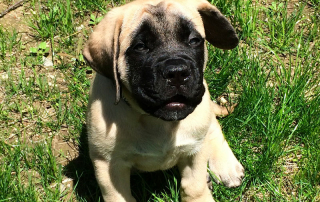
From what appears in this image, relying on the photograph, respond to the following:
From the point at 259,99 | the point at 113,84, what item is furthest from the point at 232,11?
the point at 113,84

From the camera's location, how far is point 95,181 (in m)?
4.20

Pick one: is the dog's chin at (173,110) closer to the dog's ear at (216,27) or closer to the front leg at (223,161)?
the dog's ear at (216,27)

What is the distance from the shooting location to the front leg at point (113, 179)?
11.5 ft

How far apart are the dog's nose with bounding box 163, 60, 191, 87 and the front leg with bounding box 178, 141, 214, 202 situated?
922 millimetres

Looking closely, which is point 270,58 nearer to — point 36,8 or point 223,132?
point 223,132

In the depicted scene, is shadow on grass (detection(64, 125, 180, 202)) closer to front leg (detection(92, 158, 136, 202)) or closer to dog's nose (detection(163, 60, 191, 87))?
front leg (detection(92, 158, 136, 202))

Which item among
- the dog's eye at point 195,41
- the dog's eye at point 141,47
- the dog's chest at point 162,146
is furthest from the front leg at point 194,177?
the dog's eye at point 141,47

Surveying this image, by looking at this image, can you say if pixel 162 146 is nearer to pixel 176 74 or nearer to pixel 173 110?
pixel 173 110

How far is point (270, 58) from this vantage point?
513 cm

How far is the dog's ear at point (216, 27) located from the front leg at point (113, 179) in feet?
3.87

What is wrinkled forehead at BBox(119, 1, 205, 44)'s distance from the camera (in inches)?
124

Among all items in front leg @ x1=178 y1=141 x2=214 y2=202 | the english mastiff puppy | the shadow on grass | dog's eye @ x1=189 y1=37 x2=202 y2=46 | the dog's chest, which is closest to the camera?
the english mastiff puppy

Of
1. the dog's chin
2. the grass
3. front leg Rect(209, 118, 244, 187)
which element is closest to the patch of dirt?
the grass

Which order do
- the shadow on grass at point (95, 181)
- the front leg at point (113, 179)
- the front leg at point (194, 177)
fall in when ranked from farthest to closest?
the shadow on grass at point (95, 181) → the front leg at point (194, 177) → the front leg at point (113, 179)
